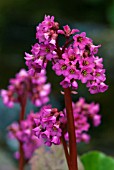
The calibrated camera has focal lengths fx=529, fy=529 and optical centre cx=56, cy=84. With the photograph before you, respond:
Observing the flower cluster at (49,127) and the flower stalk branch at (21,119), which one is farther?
the flower stalk branch at (21,119)

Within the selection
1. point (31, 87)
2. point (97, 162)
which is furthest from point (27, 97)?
point (97, 162)

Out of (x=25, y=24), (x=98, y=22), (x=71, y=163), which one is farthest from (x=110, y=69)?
(x=71, y=163)

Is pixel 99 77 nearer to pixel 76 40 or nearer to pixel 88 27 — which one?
pixel 76 40

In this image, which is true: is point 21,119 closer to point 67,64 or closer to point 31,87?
point 31,87

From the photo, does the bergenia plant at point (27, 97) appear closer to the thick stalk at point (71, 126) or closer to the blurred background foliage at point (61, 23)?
the thick stalk at point (71, 126)

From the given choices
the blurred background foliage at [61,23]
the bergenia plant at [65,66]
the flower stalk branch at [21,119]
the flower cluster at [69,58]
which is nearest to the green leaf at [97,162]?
the flower stalk branch at [21,119]

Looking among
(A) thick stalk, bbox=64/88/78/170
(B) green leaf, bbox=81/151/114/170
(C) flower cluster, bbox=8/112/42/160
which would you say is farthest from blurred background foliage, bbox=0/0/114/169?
(A) thick stalk, bbox=64/88/78/170

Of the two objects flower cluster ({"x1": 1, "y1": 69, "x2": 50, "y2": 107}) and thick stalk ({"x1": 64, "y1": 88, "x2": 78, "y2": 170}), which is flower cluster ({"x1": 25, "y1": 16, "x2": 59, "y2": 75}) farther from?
flower cluster ({"x1": 1, "y1": 69, "x2": 50, "y2": 107})

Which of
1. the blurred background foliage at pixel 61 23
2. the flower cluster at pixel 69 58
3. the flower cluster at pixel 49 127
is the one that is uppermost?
the blurred background foliage at pixel 61 23
